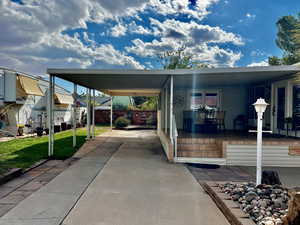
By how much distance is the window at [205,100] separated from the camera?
9922 millimetres

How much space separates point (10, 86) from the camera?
410 inches

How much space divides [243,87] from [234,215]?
8360 millimetres

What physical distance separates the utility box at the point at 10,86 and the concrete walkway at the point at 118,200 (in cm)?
754

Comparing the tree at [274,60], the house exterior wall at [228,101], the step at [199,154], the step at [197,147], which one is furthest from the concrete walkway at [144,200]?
the tree at [274,60]

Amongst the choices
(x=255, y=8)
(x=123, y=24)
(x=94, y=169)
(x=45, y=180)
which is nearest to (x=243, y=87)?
Result: (x=255, y=8)

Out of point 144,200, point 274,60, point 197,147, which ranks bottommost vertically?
point 144,200

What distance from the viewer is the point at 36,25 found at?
9.71 metres

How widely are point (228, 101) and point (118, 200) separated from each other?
810 cm

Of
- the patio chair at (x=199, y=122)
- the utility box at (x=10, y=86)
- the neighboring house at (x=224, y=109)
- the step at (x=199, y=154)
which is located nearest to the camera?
the neighboring house at (x=224, y=109)

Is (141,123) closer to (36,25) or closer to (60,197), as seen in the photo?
(36,25)

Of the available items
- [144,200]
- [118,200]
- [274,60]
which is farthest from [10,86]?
[274,60]

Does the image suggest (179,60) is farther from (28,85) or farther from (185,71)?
(185,71)

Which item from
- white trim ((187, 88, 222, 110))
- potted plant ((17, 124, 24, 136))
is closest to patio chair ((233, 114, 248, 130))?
white trim ((187, 88, 222, 110))

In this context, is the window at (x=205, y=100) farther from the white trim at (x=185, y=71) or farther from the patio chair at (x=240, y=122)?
the white trim at (x=185, y=71)
